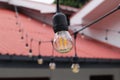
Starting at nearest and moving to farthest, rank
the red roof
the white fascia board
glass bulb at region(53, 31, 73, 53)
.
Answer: glass bulb at region(53, 31, 73, 53) < the red roof < the white fascia board

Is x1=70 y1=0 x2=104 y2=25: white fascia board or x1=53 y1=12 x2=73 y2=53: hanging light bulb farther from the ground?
x1=70 y1=0 x2=104 y2=25: white fascia board

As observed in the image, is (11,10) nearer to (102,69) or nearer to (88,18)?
(88,18)

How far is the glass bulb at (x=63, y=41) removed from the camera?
2.79 metres

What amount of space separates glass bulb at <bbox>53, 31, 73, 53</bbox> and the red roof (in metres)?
3.59

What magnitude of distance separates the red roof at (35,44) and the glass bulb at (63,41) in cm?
359

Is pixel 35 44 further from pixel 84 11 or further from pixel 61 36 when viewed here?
pixel 61 36

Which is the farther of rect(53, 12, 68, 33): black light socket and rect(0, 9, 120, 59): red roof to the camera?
rect(0, 9, 120, 59): red roof


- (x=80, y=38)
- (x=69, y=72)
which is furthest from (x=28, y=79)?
(x=80, y=38)

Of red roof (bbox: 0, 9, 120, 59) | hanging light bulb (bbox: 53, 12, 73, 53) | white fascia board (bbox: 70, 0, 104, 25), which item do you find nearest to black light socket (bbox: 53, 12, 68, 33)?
hanging light bulb (bbox: 53, 12, 73, 53)

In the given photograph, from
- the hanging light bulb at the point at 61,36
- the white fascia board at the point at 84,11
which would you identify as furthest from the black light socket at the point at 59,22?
the white fascia board at the point at 84,11

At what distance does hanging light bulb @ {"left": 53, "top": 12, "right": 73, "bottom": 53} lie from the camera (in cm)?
280

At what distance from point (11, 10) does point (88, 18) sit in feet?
13.2

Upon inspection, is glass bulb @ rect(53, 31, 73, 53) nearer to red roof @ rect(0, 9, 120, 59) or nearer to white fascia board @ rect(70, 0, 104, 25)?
A: red roof @ rect(0, 9, 120, 59)

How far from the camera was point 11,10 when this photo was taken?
14039 millimetres
